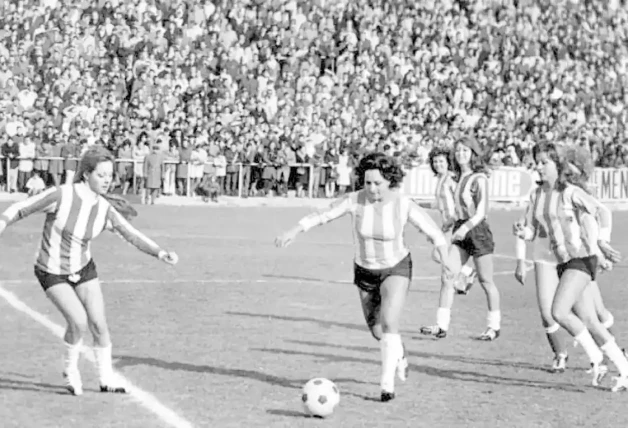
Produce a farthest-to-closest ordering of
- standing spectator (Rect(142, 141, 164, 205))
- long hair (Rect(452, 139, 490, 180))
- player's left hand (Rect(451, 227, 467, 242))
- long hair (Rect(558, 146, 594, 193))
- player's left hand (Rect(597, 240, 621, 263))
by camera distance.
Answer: standing spectator (Rect(142, 141, 164, 205)) < long hair (Rect(452, 139, 490, 180)) < player's left hand (Rect(451, 227, 467, 242)) < long hair (Rect(558, 146, 594, 193)) < player's left hand (Rect(597, 240, 621, 263))

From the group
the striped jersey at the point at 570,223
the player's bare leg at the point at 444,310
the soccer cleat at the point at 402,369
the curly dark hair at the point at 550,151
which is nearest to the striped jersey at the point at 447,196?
the player's bare leg at the point at 444,310

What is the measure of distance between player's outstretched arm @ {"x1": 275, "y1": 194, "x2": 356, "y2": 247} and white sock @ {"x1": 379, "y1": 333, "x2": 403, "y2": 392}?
36.3 inches

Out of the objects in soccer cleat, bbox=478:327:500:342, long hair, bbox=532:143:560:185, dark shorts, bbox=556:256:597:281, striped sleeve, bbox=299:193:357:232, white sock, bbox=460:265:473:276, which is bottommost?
soccer cleat, bbox=478:327:500:342

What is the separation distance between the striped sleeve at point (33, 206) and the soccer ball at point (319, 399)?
2.21 m

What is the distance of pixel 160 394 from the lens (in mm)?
9836

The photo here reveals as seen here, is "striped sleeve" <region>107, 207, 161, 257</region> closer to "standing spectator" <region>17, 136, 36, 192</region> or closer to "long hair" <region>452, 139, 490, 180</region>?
"long hair" <region>452, 139, 490, 180</region>

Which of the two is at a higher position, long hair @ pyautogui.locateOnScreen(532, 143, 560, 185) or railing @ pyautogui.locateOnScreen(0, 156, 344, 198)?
long hair @ pyautogui.locateOnScreen(532, 143, 560, 185)

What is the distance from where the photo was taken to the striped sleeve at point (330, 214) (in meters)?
10.0

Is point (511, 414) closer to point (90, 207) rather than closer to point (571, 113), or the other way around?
point (90, 207)

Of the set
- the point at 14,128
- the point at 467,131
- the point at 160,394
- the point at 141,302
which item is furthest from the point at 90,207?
the point at 467,131

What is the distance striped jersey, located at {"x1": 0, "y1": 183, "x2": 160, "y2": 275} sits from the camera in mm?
9703

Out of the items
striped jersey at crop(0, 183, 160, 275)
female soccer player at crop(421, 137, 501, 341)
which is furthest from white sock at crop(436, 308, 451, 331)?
striped jersey at crop(0, 183, 160, 275)

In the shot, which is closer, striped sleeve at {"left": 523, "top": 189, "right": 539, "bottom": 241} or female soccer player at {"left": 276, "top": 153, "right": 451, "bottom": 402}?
female soccer player at {"left": 276, "top": 153, "right": 451, "bottom": 402}

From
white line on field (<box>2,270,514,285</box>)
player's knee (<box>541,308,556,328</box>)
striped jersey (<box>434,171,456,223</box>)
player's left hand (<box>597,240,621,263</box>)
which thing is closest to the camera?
player's left hand (<box>597,240,621,263</box>)
